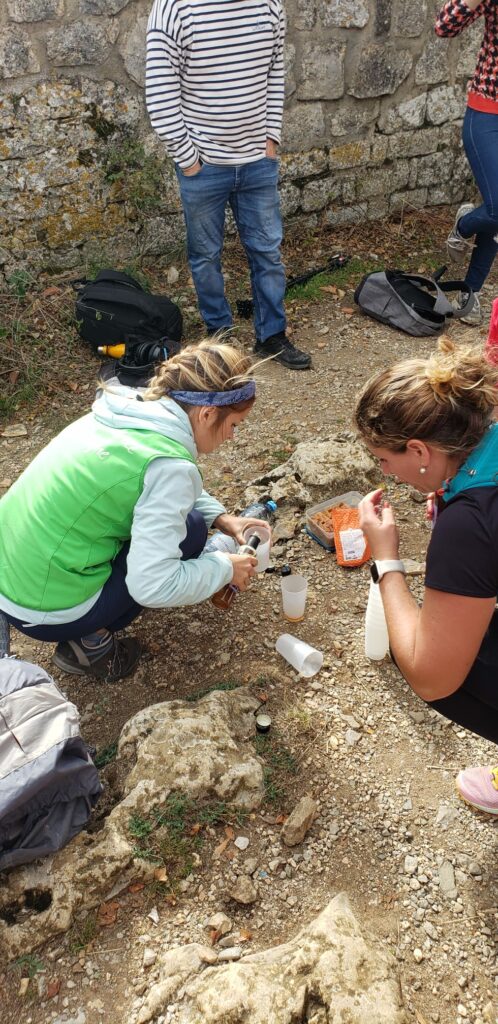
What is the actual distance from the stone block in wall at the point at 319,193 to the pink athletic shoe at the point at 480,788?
4.74 meters

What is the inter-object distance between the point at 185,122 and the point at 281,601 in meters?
2.79

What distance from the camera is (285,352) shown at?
15.4 feet

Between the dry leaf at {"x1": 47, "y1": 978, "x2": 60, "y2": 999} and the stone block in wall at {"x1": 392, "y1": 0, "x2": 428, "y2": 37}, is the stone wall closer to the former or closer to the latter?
the stone block in wall at {"x1": 392, "y1": 0, "x2": 428, "y2": 37}

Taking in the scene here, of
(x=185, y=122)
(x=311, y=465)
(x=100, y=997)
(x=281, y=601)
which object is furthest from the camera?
(x=185, y=122)

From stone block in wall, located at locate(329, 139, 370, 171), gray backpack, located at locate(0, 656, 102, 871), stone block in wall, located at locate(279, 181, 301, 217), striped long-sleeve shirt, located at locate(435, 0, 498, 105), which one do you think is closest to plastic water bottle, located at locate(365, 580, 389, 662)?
gray backpack, located at locate(0, 656, 102, 871)

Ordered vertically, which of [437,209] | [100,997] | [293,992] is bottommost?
[100,997]

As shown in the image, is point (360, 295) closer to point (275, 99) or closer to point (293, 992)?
point (275, 99)

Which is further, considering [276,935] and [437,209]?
[437,209]

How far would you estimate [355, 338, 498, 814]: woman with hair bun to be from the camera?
1694mm

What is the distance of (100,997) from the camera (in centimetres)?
189

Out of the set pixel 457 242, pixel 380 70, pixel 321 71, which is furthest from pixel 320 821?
pixel 380 70


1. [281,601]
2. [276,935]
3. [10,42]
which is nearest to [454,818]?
[276,935]

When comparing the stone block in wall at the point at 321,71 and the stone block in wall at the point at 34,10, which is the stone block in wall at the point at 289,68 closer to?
the stone block in wall at the point at 321,71

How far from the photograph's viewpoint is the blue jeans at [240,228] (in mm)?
4180
